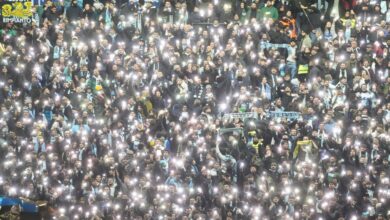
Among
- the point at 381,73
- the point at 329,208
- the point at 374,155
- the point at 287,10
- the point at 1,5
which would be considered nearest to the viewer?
the point at 329,208

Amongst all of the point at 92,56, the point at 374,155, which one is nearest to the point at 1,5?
the point at 92,56

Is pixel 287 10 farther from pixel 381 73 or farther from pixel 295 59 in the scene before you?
pixel 381 73

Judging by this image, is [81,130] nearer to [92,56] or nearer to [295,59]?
[92,56]

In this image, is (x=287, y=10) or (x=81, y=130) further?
(x=287, y=10)

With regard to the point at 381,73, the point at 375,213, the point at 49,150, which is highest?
the point at 381,73

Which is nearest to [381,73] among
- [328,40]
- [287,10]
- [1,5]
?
[328,40]

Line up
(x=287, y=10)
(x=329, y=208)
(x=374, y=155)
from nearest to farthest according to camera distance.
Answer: (x=329, y=208) < (x=374, y=155) < (x=287, y=10)

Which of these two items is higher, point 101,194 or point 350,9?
point 350,9
